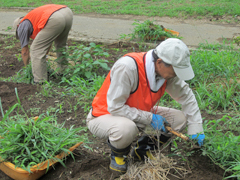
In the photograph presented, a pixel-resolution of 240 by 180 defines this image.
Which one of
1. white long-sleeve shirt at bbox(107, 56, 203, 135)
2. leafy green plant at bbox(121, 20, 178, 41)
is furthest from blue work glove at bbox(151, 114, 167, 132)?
leafy green plant at bbox(121, 20, 178, 41)

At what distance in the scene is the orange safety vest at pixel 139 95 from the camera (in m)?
2.06

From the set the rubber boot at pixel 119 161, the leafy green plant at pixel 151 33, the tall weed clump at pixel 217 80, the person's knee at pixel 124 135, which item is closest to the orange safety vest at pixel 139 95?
the person's knee at pixel 124 135

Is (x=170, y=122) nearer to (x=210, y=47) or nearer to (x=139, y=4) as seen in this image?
(x=210, y=47)

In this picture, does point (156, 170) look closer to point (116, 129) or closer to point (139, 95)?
point (116, 129)

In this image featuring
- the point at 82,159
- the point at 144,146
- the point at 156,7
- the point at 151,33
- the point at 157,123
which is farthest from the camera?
the point at 156,7

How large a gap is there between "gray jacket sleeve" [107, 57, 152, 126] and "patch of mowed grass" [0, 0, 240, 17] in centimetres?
589

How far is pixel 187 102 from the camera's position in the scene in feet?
7.70

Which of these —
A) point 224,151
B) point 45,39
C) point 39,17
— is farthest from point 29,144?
point 39,17

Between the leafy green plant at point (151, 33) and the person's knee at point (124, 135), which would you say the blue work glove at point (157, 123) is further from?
the leafy green plant at point (151, 33)

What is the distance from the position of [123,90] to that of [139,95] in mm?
197

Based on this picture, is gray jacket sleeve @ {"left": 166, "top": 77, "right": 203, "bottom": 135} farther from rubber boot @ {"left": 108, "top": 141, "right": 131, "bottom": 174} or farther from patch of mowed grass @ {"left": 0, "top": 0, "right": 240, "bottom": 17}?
patch of mowed grass @ {"left": 0, "top": 0, "right": 240, "bottom": 17}

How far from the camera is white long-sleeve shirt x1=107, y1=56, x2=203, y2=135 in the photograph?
198cm

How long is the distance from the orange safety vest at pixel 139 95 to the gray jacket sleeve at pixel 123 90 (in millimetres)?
46

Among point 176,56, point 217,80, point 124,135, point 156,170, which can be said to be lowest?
point 156,170
